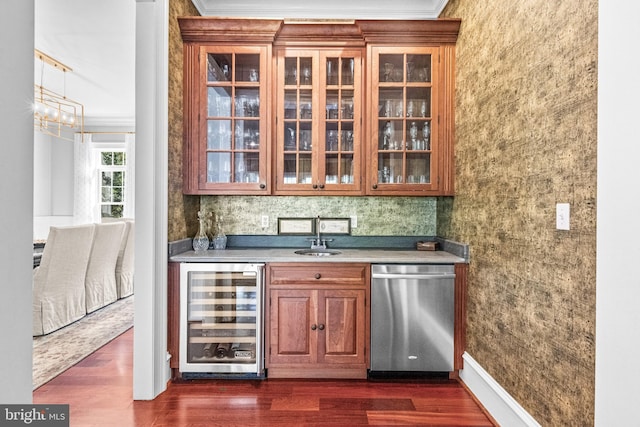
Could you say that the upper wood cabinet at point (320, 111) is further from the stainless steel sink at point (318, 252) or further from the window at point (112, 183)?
the window at point (112, 183)

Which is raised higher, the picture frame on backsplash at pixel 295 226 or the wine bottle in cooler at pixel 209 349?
the picture frame on backsplash at pixel 295 226

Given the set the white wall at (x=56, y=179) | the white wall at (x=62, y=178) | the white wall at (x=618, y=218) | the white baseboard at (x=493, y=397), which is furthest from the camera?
the white wall at (x=62, y=178)

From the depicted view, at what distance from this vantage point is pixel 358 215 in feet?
10.6

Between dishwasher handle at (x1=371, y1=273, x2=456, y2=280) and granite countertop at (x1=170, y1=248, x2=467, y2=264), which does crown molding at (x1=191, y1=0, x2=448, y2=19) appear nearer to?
granite countertop at (x1=170, y1=248, x2=467, y2=264)

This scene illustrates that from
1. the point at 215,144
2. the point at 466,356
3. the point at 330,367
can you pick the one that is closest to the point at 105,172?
the point at 215,144

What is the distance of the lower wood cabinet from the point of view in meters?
2.61

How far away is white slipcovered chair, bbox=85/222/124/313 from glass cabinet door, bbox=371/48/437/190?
311 centimetres

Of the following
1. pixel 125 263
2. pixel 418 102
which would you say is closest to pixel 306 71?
pixel 418 102

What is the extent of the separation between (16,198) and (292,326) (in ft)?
6.58

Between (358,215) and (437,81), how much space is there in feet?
4.09

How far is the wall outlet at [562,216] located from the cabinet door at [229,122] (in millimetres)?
1932

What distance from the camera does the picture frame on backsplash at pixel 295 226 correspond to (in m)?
3.22

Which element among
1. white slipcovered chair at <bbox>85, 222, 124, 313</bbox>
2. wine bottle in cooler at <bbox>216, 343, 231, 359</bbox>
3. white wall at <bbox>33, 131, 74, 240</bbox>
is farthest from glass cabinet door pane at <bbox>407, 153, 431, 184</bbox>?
white wall at <bbox>33, 131, 74, 240</bbox>

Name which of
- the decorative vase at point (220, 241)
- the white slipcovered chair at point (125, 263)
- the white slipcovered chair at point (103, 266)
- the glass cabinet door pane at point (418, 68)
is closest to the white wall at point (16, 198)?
the decorative vase at point (220, 241)
